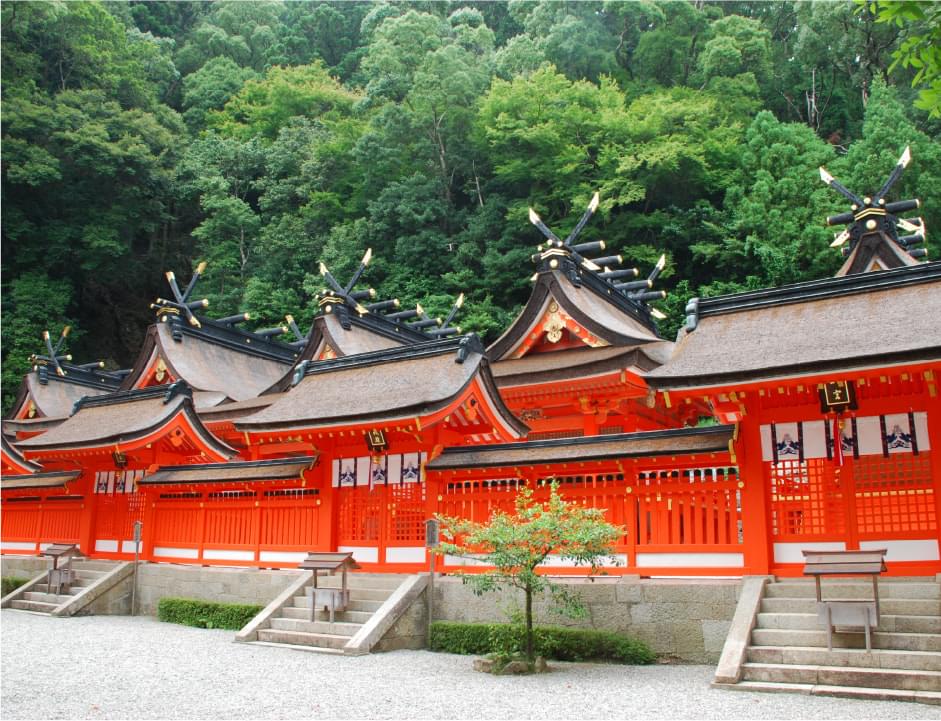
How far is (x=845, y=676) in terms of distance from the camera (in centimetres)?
869

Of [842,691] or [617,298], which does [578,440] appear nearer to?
[842,691]

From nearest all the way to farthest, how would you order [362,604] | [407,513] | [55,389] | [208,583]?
[362,604]
[407,513]
[208,583]
[55,389]

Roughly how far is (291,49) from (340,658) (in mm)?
61353

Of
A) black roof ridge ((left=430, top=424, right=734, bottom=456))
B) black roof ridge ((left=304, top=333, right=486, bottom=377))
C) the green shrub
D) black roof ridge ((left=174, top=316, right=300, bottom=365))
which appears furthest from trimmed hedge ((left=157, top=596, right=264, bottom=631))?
black roof ridge ((left=174, top=316, right=300, bottom=365))

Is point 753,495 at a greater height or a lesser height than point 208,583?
greater

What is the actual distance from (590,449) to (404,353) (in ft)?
15.9

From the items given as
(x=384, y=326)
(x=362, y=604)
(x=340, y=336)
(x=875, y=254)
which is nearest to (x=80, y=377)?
(x=384, y=326)

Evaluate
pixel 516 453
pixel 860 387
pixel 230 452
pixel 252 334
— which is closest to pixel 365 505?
pixel 516 453

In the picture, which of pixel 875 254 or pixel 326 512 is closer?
pixel 326 512

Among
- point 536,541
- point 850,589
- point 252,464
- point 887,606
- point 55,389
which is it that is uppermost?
point 55,389

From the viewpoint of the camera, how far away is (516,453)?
12.8m

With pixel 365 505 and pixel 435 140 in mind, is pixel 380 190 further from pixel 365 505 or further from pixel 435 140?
pixel 365 505

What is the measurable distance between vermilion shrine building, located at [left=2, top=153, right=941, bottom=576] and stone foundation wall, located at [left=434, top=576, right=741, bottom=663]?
1.29 feet

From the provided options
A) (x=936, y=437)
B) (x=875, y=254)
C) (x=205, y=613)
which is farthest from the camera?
(x=875, y=254)
